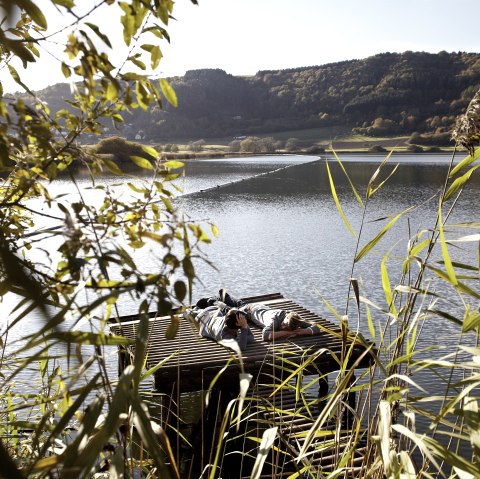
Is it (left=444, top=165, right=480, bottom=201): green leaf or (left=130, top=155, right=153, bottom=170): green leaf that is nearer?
(left=130, top=155, right=153, bottom=170): green leaf

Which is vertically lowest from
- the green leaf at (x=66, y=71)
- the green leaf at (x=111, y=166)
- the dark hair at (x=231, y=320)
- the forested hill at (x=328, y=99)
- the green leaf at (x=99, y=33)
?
the forested hill at (x=328, y=99)

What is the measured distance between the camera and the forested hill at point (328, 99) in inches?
3123

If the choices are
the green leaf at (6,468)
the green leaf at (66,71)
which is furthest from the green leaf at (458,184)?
the green leaf at (6,468)

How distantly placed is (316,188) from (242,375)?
29.8 m

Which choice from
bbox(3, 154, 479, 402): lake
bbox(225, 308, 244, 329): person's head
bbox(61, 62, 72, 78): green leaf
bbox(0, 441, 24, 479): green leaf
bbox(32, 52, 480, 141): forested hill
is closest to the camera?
bbox(0, 441, 24, 479): green leaf

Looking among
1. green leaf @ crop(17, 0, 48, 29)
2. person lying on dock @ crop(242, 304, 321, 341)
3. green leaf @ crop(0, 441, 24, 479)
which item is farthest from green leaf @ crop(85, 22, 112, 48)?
person lying on dock @ crop(242, 304, 321, 341)

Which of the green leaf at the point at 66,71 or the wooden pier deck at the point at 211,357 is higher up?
the green leaf at the point at 66,71

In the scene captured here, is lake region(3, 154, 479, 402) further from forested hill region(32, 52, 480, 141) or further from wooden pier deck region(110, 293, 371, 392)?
forested hill region(32, 52, 480, 141)

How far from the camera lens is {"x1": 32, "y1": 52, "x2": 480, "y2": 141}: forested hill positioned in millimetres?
79312

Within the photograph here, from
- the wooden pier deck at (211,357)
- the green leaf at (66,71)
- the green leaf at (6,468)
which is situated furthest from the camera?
the wooden pier deck at (211,357)

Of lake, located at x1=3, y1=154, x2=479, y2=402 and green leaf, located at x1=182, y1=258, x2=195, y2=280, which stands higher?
green leaf, located at x1=182, y1=258, x2=195, y2=280

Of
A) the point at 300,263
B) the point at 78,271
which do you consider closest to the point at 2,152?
the point at 78,271

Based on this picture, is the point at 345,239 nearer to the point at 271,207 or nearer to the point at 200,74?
the point at 271,207

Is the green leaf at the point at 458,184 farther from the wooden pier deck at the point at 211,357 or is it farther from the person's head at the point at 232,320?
the person's head at the point at 232,320
